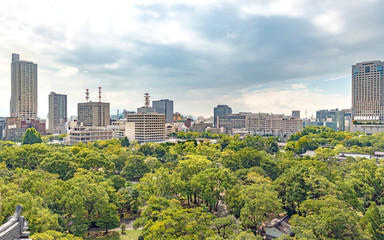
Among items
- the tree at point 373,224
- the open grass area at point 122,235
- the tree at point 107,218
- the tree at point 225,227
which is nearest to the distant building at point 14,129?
the open grass area at point 122,235

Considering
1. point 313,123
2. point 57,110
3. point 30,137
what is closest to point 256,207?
point 30,137

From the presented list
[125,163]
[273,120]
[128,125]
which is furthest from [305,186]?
[273,120]

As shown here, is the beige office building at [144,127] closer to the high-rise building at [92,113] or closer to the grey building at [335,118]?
the high-rise building at [92,113]

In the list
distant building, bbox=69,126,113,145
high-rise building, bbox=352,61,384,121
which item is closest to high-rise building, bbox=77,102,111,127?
distant building, bbox=69,126,113,145

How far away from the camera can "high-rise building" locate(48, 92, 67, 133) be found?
157m

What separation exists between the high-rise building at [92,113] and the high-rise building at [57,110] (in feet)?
110

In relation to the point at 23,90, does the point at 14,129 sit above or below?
below

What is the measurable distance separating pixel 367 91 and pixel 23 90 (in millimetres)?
182028

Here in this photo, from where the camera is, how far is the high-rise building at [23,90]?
13712 centimetres

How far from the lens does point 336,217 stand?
56.1ft

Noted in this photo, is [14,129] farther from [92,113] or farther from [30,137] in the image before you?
[92,113]

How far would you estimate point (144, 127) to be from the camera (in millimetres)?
76312

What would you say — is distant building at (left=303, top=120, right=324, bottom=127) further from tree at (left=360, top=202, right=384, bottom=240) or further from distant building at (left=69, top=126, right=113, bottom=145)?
tree at (left=360, top=202, right=384, bottom=240)

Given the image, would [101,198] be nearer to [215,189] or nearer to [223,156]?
[215,189]
